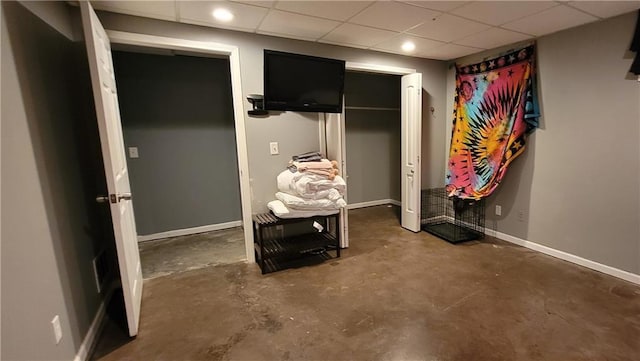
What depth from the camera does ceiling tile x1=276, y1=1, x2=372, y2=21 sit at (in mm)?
2076

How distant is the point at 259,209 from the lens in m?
2.95

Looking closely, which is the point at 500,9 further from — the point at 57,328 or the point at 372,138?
the point at 57,328

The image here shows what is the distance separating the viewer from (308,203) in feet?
8.90

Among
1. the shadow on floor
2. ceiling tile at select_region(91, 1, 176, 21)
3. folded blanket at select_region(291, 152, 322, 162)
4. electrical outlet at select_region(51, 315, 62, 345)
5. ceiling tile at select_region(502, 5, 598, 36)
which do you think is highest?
ceiling tile at select_region(91, 1, 176, 21)

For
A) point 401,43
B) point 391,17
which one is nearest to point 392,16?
point 391,17

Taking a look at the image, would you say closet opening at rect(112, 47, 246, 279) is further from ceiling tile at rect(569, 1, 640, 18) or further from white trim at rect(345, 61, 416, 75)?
ceiling tile at rect(569, 1, 640, 18)

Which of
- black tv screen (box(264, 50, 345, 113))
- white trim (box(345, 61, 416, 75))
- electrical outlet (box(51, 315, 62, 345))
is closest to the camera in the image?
electrical outlet (box(51, 315, 62, 345))

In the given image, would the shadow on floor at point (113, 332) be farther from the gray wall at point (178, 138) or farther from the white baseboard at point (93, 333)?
the gray wall at point (178, 138)

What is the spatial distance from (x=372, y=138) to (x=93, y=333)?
4.28 metres

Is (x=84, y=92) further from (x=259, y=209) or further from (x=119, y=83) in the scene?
(x=259, y=209)

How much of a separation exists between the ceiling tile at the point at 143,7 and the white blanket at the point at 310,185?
1.58m

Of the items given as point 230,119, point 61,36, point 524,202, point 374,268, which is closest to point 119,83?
point 230,119

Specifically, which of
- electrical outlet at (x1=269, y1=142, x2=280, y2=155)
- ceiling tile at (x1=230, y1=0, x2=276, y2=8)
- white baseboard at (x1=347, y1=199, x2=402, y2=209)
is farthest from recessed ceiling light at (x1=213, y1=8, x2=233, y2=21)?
white baseboard at (x1=347, y1=199, x2=402, y2=209)

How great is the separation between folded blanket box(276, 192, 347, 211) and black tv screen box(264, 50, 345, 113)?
0.84 meters
